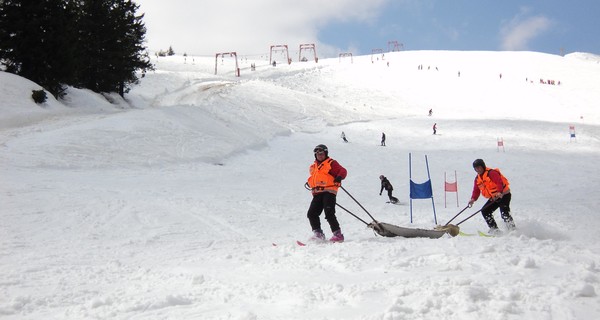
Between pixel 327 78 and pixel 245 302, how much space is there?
181ft

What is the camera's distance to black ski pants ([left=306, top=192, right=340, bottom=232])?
7.63 metres

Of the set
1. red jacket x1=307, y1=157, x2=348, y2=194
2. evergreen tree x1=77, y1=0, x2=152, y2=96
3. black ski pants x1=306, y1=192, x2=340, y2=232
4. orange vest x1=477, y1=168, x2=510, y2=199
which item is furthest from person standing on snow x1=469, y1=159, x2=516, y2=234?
evergreen tree x1=77, y1=0, x2=152, y2=96

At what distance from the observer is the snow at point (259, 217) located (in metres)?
4.22

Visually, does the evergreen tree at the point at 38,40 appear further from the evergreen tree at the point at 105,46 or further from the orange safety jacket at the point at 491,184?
the orange safety jacket at the point at 491,184

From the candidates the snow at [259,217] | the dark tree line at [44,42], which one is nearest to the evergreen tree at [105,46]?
the dark tree line at [44,42]

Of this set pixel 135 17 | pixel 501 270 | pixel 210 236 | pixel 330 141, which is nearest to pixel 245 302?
pixel 501 270

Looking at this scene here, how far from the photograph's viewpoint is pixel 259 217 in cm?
1120

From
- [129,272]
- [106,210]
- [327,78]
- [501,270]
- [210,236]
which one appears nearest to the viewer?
[501,270]

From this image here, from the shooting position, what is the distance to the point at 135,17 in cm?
3622

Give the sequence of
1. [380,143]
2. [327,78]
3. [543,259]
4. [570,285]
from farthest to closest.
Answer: [327,78], [380,143], [543,259], [570,285]

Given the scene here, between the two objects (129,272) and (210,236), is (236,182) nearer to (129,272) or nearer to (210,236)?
(210,236)

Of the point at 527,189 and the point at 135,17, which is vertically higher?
the point at 135,17

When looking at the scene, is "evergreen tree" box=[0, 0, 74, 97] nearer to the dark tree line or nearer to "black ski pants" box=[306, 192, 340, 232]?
the dark tree line

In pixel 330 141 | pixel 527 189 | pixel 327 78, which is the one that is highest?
pixel 327 78
